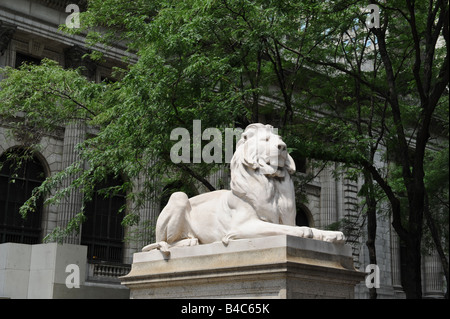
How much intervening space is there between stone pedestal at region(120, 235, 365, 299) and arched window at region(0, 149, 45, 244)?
17.0 meters

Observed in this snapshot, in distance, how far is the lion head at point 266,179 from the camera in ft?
30.7

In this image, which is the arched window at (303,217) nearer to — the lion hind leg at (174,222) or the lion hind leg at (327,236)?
the lion hind leg at (174,222)

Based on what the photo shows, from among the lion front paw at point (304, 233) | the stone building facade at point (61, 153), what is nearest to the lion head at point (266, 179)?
the lion front paw at point (304, 233)

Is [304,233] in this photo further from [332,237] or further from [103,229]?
[103,229]

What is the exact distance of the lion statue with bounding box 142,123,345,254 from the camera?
364 inches

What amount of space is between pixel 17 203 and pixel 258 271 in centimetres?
1970

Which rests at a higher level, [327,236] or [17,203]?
[17,203]

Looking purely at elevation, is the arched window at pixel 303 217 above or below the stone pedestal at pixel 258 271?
above

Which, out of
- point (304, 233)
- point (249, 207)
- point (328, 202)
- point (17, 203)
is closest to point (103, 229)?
point (17, 203)

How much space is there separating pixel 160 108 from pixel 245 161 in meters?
7.68

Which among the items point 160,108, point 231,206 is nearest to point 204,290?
point 231,206

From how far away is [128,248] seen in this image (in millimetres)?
28844

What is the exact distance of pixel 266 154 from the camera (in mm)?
9547

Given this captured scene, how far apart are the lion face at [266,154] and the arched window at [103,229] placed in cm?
1871
